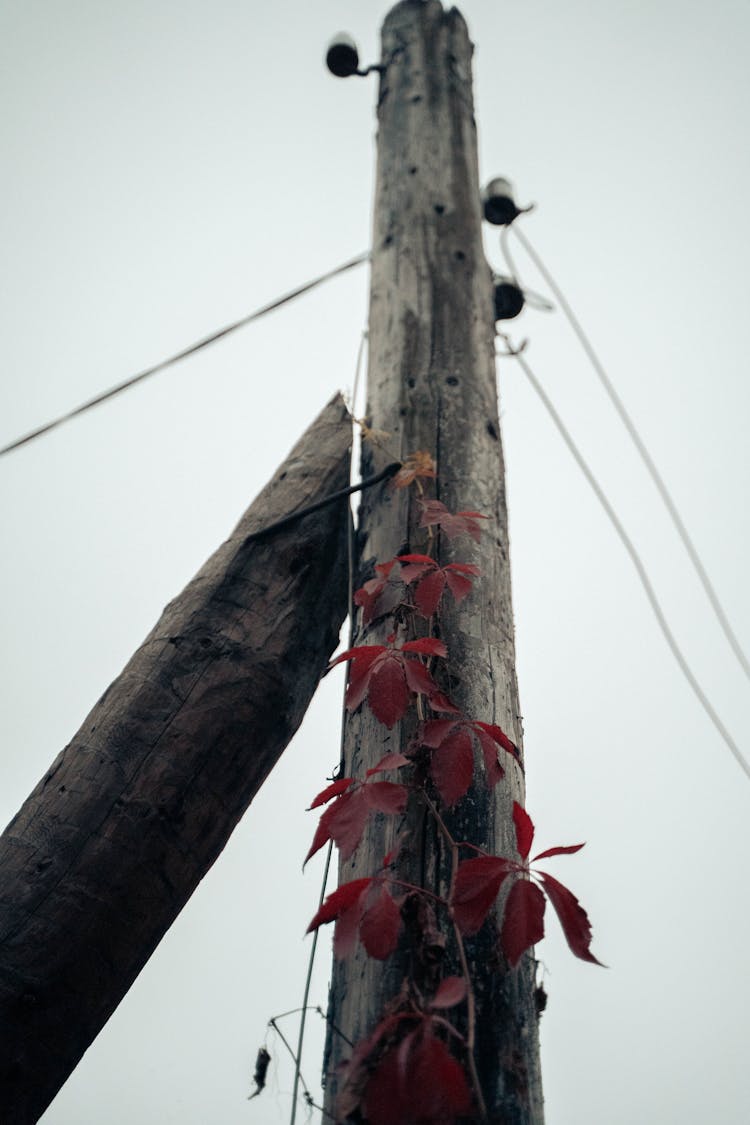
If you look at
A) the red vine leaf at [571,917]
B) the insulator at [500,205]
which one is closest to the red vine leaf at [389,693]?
the red vine leaf at [571,917]

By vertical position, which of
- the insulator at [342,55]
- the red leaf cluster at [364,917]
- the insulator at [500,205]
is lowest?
the red leaf cluster at [364,917]

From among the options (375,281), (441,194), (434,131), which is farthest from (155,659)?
(434,131)

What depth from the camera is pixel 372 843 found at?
127 cm

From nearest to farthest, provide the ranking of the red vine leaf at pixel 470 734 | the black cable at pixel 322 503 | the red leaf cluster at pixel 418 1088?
the red leaf cluster at pixel 418 1088 < the red vine leaf at pixel 470 734 < the black cable at pixel 322 503

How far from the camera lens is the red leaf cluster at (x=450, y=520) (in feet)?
5.30

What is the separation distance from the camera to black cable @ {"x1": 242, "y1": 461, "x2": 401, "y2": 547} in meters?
1.81

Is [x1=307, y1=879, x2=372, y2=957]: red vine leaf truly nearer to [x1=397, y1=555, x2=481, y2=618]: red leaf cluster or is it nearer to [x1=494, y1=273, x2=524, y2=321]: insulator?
[x1=397, y1=555, x2=481, y2=618]: red leaf cluster

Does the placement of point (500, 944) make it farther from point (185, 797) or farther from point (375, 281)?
point (375, 281)

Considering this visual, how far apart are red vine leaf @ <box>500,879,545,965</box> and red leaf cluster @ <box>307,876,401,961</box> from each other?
6.4 inches

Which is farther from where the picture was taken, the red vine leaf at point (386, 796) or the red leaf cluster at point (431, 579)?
the red leaf cluster at point (431, 579)

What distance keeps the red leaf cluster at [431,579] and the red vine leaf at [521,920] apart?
0.55m

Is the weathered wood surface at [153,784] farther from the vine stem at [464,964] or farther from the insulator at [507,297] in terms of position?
the insulator at [507,297]

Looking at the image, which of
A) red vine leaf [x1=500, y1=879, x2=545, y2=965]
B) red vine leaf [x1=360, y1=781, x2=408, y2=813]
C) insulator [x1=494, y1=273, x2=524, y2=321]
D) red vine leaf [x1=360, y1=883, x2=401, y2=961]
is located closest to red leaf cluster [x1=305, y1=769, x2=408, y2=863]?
red vine leaf [x1=360, y1=781, x2=408, y2=813]

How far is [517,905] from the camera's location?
1.08 metres
